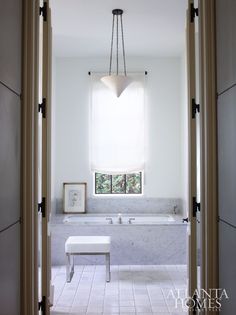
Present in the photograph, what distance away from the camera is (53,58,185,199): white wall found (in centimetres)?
569

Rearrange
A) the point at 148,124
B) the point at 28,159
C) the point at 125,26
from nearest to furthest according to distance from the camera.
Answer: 1. the point at 28,159
2. the point at 125,26
3. the point at 148,124

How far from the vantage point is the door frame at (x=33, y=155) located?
6.98 ft

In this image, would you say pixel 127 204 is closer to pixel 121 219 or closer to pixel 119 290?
pixel 121 219

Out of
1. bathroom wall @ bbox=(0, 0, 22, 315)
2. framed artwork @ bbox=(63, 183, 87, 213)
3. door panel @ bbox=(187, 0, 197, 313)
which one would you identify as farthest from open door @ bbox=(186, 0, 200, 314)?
framed artwork @ bbox=(63, 183, 87, 213)

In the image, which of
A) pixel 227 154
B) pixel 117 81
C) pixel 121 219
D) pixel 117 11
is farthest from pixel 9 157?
pixel 121 219

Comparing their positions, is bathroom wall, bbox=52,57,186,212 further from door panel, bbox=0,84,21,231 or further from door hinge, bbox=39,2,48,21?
door panel, bbox=0,84,21,231

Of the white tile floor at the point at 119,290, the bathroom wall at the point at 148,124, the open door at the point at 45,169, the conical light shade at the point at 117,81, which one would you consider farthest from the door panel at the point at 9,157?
the bathroom wall at the point at 148,124

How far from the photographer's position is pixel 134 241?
4754mm

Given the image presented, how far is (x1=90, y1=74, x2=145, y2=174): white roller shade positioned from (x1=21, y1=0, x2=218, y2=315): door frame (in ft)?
11.3

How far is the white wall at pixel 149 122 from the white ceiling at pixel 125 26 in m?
0.21

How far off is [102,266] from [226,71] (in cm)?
338

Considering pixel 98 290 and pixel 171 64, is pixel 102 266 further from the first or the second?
pixel 171 64

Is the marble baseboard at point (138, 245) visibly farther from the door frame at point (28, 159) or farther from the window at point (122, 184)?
the door frame at point (28, 159)

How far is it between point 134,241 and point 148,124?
6.08 feet
